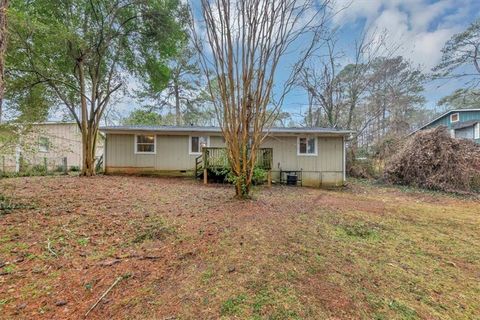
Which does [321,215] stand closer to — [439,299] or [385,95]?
[439,299]

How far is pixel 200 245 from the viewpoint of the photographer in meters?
3.10

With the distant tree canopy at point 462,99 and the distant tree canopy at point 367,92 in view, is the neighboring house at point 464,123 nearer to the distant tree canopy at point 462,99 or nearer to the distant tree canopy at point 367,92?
the distant tree canopy at point 462,99

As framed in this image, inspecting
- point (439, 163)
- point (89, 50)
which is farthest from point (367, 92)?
point (89, 50)

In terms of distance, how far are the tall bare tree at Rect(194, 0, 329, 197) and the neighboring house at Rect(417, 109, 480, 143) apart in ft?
45.8

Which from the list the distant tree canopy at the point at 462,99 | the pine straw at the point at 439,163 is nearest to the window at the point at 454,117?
the distant tree canopy at the point at 462,99

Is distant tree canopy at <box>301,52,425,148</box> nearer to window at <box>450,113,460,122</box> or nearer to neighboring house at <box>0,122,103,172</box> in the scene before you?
window at <box>450,113,460,122</box>

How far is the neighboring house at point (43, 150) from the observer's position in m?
4.61

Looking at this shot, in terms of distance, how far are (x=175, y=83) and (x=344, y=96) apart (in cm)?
1409

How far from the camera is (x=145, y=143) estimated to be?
1178 cm

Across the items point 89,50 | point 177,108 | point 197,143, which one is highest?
point 177,108

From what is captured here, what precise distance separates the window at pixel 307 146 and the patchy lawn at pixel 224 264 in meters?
7.14

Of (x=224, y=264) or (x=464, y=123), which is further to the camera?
(x=464, y=123)

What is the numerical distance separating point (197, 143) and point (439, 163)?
11.3m

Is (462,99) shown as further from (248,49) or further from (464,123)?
(248,49)
